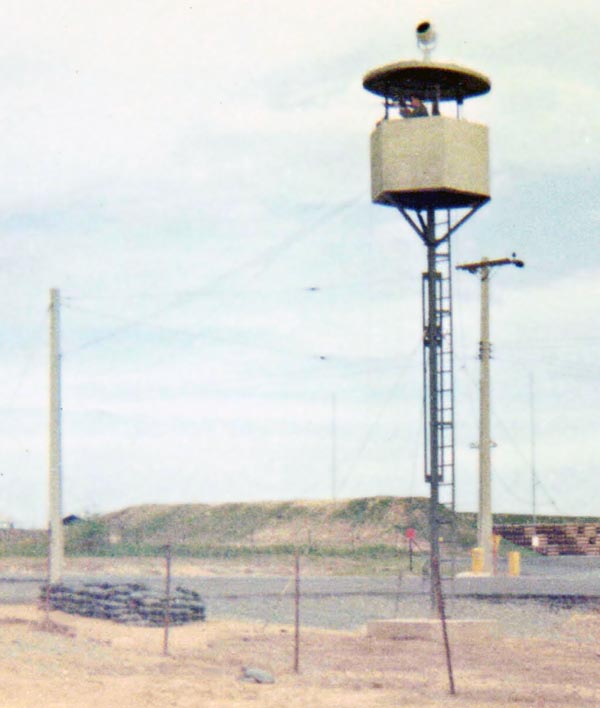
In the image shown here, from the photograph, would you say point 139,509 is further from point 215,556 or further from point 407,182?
point 407,182

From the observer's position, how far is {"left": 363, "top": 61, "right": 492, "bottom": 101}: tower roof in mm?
24203

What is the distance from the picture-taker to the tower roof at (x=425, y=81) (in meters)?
24.2

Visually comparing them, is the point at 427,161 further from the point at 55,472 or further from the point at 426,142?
the point at 55,472

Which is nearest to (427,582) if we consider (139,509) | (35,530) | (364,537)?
(364,537)

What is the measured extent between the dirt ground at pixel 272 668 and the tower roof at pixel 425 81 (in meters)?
11.7

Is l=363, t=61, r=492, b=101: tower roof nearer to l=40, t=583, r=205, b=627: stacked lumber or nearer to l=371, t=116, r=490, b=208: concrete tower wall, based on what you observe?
l=371, t=116, r=490, b=208: concrete tower wall

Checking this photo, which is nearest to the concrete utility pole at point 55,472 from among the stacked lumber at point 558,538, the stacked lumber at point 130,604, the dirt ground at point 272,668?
the stacked lumber at point 130,604

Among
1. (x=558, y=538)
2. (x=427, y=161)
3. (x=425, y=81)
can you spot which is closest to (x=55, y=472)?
(x=427, y=161)

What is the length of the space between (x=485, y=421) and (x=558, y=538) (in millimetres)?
30271

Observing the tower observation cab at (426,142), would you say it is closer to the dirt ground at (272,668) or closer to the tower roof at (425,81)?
the tower roof at (425,81)

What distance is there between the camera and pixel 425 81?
80.9 feet

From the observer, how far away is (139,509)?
338 ft

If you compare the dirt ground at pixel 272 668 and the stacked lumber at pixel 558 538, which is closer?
the dirt ground at pixel 272 668

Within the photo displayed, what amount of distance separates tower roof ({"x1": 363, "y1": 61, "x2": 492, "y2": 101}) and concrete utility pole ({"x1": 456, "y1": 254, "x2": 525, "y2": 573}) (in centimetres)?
1444
